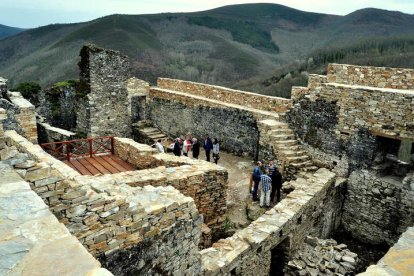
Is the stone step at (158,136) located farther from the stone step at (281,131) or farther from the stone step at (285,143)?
the stone step at (285,143)

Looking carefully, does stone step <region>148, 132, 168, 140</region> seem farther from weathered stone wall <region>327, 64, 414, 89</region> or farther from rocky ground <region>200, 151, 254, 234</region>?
weathered stone wall <region>327, 64, 414, 89</region>

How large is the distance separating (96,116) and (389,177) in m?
11.5

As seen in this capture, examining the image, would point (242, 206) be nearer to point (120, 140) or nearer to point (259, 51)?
point (120, 140)

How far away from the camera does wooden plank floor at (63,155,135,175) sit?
1051 cm

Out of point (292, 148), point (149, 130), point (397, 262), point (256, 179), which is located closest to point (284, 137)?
point (292, 148)

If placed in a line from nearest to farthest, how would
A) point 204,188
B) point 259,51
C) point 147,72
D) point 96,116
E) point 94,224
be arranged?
point 94,224 < point 204,188 < point 96,116 < point 147,72 < point 259,51

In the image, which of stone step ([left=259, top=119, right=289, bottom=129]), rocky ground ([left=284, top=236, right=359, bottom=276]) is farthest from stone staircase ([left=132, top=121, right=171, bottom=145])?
rocky ground ([left=284, top=236, right=359, bottom=276])

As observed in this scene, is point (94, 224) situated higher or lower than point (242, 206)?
higher

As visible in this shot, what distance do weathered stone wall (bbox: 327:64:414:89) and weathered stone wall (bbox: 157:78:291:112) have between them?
77.6 inches

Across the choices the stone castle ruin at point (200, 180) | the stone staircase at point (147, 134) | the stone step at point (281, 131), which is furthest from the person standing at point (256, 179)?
the stone staircase at point (147, 134)

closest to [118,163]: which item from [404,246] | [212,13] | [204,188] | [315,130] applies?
[204,188]

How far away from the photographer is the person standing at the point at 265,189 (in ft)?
33.3

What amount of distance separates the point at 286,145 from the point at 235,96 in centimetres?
392

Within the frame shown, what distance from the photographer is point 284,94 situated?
41094 millimetres
